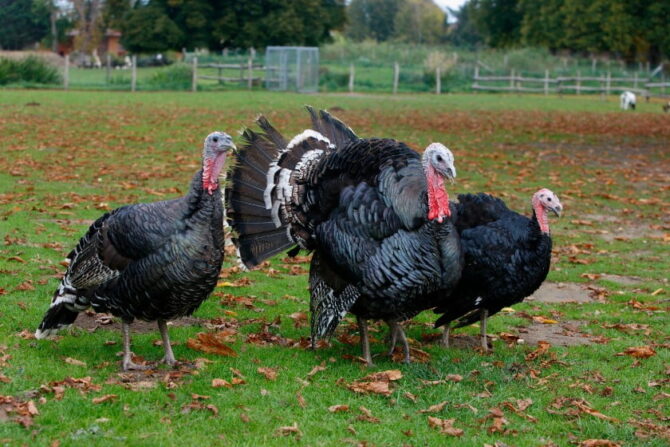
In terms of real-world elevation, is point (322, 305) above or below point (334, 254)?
below

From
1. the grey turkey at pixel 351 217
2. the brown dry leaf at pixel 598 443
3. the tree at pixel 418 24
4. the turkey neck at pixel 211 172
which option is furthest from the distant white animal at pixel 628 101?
the tree at pixel 418 24

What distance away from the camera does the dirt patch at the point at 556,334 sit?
7.48 metres

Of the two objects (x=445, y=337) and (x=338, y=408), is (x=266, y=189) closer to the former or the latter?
(x=445, y=337)

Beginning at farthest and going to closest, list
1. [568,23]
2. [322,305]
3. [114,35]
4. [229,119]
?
[114,35]
[568,23]
[229,119]
[322,305]

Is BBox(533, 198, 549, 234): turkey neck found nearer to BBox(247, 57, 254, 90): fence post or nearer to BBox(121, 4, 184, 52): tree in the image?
BBox(247, 57, 254, 90): fence post

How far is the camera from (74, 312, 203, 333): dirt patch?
7.24m

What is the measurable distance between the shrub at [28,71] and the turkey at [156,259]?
36.6 metres

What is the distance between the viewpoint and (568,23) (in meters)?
64.4

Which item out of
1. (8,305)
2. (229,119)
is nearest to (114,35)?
(229,119)

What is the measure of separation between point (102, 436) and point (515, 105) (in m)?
35.3

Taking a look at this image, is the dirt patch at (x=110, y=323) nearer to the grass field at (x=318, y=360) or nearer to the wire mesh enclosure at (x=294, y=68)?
the grass field at (x=318, y=360)

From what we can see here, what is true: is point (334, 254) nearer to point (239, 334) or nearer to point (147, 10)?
point (239, 334)

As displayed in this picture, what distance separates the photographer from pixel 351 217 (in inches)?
259

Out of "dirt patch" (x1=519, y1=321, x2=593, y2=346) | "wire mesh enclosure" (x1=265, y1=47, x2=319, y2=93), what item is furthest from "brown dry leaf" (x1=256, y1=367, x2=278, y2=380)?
"wire mesh enclosure" (x1=265, y1=47, x2=319, y2=93)
